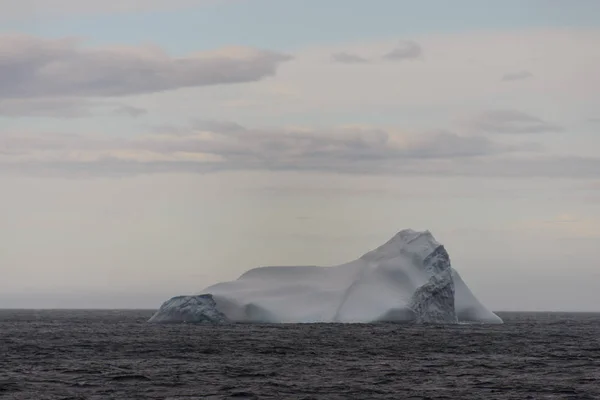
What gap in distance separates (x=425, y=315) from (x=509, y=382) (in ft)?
126

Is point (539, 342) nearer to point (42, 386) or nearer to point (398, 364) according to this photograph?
point (398, 364)

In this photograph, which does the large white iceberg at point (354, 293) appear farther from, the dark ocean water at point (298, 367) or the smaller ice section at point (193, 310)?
the dark ocean water at point (298, 367)

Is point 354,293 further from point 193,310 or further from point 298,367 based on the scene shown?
point 298,367

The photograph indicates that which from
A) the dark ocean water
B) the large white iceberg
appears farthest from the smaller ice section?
the dark ocean water

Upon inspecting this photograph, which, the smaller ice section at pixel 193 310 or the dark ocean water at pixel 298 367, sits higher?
the smaller ice section at pixel 193 310

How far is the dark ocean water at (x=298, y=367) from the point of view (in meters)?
26.7

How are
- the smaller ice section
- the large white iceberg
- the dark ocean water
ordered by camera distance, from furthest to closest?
the smaller ice section
the large white iceberg
the dark ocean water

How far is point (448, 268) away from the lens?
67.2 m

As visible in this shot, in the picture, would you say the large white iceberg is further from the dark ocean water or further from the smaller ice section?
the dark ocean water

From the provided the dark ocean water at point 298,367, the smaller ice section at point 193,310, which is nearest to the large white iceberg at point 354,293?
the smaller ice section at point 193,310

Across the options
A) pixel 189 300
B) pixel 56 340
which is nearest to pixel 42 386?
pixel 56 340

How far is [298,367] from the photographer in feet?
112

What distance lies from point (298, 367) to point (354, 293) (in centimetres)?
3366

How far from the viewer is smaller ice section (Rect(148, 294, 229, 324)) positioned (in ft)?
224
